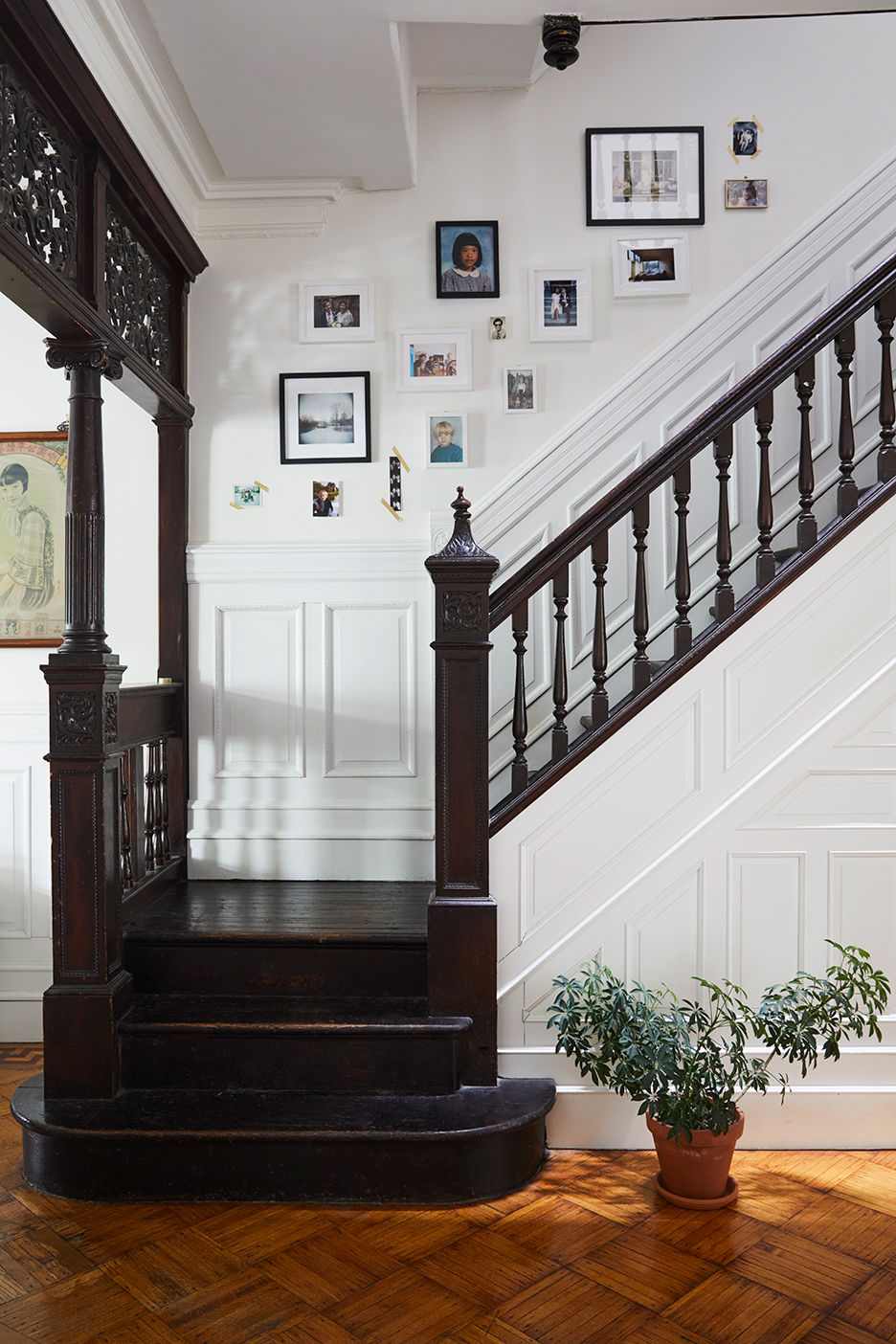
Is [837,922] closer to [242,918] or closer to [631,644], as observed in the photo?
[631,644]

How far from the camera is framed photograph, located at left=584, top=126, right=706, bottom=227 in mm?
3609

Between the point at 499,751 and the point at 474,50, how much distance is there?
255cm

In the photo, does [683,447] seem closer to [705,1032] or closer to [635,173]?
[635,173]

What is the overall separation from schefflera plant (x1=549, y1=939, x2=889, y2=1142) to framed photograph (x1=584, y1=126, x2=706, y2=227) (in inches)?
107

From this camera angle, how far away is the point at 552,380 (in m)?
3.62

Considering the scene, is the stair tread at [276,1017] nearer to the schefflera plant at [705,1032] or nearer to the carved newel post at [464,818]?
the carved newel post at [464,818]

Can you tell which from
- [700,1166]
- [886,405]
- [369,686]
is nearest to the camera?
[700,1166]

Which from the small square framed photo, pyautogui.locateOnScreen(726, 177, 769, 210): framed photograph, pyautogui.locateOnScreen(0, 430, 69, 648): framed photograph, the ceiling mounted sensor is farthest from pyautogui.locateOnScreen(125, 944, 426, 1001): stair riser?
pyautogui.locateOnScreen(726, 177, 769, 210): framed photograph

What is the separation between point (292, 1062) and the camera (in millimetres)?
2678

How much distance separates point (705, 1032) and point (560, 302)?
263 centimetres

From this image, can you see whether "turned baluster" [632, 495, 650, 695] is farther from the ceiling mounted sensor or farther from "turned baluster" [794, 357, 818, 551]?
the ceiling mounted sensor

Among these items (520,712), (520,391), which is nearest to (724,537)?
(520,712)

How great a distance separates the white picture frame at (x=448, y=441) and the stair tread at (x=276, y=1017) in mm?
1969

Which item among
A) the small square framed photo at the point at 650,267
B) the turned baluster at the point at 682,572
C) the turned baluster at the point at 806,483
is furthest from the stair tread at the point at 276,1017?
the small square framed photo at the point at 650,267
